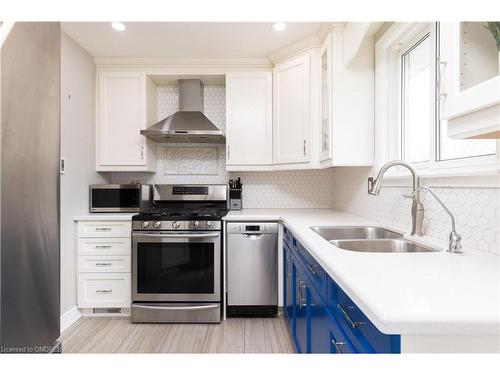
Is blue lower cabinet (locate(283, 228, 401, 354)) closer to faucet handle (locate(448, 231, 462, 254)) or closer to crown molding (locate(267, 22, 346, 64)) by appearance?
faucet handle (locate(448, 231, 462, 254))

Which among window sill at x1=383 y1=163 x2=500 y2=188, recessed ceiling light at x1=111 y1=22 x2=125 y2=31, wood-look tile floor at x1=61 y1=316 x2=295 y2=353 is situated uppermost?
recessed ceiling light at x1=111 y1=22 x2=125 y2=31

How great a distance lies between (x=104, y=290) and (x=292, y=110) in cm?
233

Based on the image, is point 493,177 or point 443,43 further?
point 493,177

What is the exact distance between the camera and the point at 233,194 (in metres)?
2.91

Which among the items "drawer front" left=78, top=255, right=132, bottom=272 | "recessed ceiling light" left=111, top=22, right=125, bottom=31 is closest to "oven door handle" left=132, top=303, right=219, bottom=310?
"drawer front" left=78, top=255, right=132, bottom=272

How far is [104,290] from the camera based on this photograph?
2.50 meters

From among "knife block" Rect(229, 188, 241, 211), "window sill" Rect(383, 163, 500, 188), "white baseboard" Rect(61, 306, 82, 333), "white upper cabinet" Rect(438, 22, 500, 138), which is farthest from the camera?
"knife block" Rect(229, 188, 241, 211)

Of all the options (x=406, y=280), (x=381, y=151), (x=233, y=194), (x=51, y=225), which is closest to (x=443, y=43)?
(x=406, y=280)

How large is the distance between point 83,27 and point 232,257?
222 centimetres

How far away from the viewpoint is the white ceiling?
2244mm

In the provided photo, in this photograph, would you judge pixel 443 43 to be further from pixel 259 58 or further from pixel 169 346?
pixel 169 346

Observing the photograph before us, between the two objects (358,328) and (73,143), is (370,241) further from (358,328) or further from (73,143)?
(73,143)

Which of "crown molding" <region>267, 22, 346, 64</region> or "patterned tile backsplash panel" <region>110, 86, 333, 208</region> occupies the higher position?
"crown molding" <region>267, 22, 346, 64</region>

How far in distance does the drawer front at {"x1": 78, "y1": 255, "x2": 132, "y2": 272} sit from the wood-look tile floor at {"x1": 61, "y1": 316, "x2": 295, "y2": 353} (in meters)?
0.44
